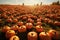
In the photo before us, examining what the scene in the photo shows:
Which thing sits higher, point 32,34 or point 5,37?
point 32,34

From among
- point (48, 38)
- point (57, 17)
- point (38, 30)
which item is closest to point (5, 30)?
point (38, 30)

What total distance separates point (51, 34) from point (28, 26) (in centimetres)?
73

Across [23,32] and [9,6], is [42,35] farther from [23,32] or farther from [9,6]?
[9,6]

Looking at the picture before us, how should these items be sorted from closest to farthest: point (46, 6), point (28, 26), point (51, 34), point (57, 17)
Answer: point (51, 34), point (28, 26), point (57, 17), point (46, 6)

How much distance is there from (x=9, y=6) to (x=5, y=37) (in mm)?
4669

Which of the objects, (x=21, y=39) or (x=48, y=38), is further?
(x=21, y=39)

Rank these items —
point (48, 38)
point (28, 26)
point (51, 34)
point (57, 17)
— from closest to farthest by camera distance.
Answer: point (48, 38) < point (51, 34) < point (28, 26) < point (57, 17)

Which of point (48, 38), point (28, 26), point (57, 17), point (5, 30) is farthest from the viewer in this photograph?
point (57, 17)

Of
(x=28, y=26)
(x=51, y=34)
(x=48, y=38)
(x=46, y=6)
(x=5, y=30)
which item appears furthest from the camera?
(x=46, y=6)

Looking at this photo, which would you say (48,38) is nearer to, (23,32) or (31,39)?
(31,39)

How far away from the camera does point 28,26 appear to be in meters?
2.54

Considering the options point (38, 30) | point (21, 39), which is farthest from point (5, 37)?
point (38, 30)

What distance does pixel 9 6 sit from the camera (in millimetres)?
6555

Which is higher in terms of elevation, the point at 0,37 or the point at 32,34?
the point at 32,34
